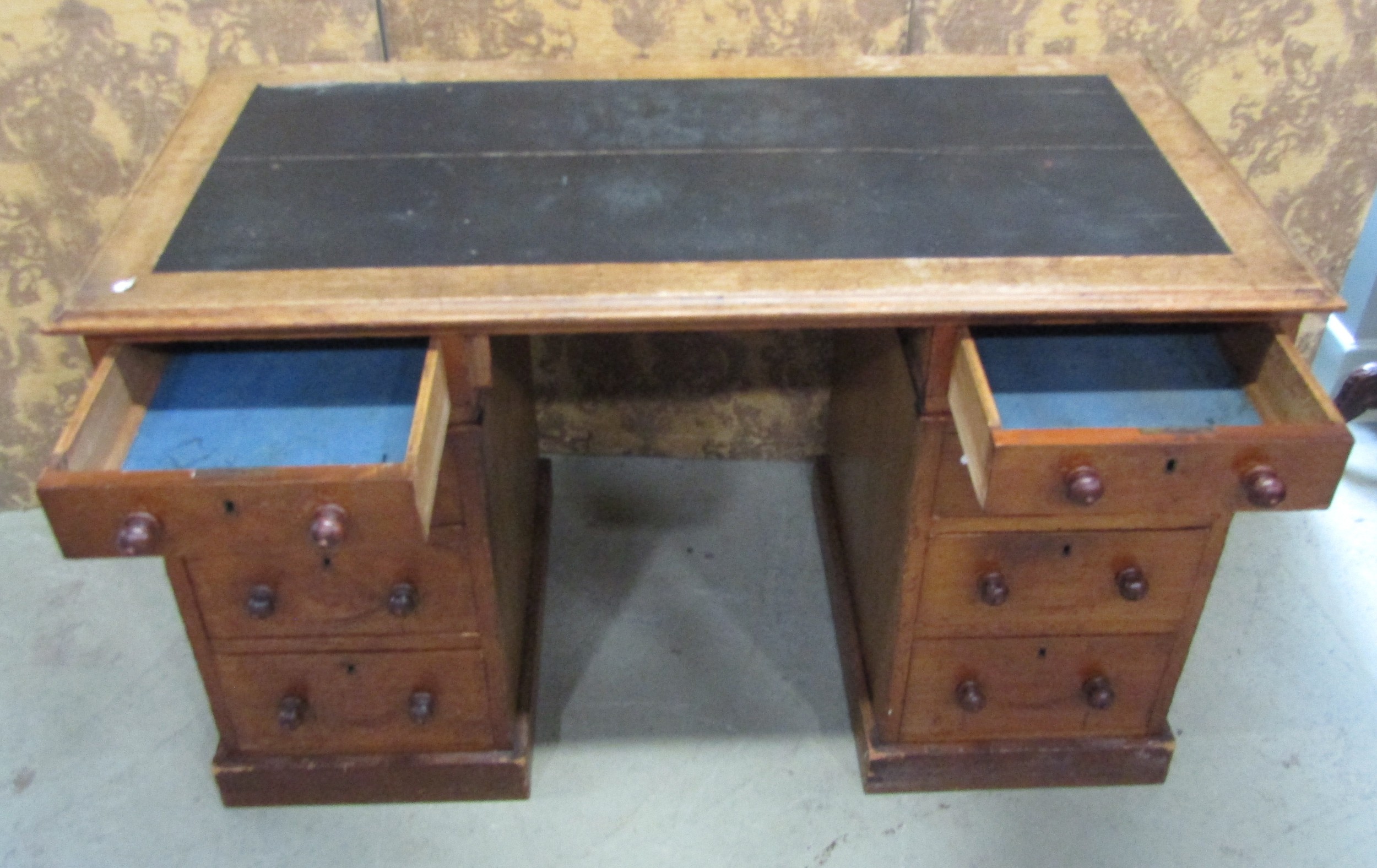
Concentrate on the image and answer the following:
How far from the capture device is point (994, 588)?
1512 mm

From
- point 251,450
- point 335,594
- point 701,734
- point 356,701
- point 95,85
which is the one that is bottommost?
point 701,734

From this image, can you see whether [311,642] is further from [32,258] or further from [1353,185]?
[1353,185]

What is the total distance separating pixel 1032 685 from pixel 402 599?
0.85m

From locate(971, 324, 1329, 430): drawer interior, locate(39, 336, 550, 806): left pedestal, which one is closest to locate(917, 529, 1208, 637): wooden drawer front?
locate(971, 324, 1329, 430): drawer interior

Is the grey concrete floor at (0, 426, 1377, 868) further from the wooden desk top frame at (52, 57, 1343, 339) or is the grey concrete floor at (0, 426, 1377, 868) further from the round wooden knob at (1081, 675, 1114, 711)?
the wooden desk top frame at (52, 57, 1343, 339)

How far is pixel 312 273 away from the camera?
4.30 ft

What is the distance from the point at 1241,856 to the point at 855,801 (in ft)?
1.71

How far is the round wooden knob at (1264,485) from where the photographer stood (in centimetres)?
121

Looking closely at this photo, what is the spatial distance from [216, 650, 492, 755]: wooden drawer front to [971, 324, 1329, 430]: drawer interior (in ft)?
2.56

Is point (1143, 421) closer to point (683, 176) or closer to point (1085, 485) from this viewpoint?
point (1085, 485)

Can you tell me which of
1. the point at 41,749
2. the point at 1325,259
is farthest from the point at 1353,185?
the point at 41,749

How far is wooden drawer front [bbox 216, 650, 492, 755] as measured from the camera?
159 centimetres

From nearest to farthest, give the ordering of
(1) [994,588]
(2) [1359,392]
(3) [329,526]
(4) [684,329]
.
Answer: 1. (3) [329,526]
2. (4) [684,329]
3. (1) [994,588]
4. (2) [1359,392]

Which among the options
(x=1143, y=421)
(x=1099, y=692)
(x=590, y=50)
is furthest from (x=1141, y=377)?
(x=590, y=50)
